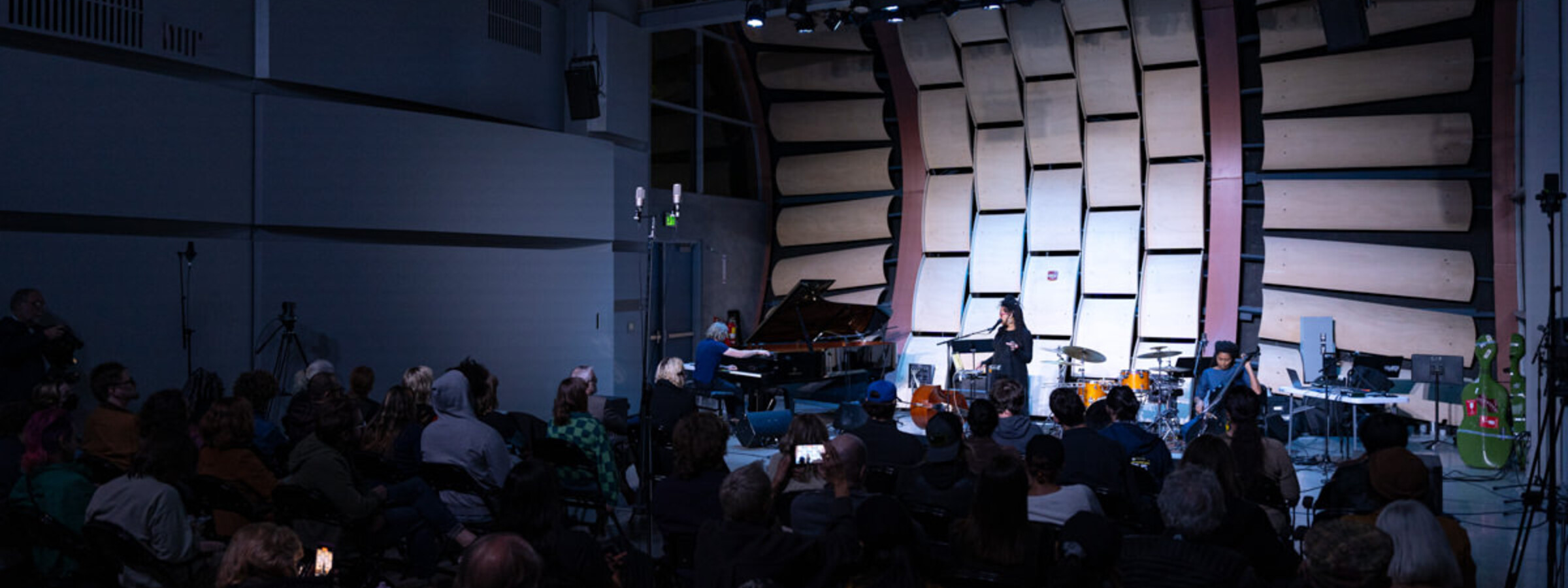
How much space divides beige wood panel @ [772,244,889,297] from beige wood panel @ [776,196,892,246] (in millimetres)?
186

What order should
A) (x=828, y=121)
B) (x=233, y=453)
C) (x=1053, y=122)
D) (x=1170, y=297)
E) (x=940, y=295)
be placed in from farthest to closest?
(x=828, y=121) → (x=940, y=295) → (x=1053, y=122) → (x=1170, y=297) → (x=233, y=453)

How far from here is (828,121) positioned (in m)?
14.5

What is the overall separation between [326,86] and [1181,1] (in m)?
8.18

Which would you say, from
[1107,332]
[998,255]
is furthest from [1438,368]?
[998,255]

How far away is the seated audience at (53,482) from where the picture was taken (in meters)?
4.50

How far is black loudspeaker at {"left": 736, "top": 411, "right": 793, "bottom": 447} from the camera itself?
988cm

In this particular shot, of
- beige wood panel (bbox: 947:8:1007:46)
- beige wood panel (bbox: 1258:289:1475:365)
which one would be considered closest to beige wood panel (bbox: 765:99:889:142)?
beige wood panel (bbox: 947:8:1007:46)

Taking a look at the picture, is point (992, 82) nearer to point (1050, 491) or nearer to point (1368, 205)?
point (1368, 205)

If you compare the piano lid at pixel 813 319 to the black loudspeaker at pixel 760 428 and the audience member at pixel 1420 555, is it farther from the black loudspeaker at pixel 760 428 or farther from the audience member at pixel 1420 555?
the audience member at pixel 1420 555

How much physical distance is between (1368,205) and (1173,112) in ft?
6.98

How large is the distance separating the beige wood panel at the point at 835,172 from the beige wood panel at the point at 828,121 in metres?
0.22

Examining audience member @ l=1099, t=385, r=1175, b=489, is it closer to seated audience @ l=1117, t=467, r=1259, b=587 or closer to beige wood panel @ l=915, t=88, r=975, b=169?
seated audience @ l=1117, t=467, r=1259, b=587

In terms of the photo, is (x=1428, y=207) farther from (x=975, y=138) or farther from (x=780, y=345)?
(x=780, y=345)

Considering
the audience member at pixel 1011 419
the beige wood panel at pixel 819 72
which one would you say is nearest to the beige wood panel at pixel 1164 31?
the beige wood panel at pixel 819 72
